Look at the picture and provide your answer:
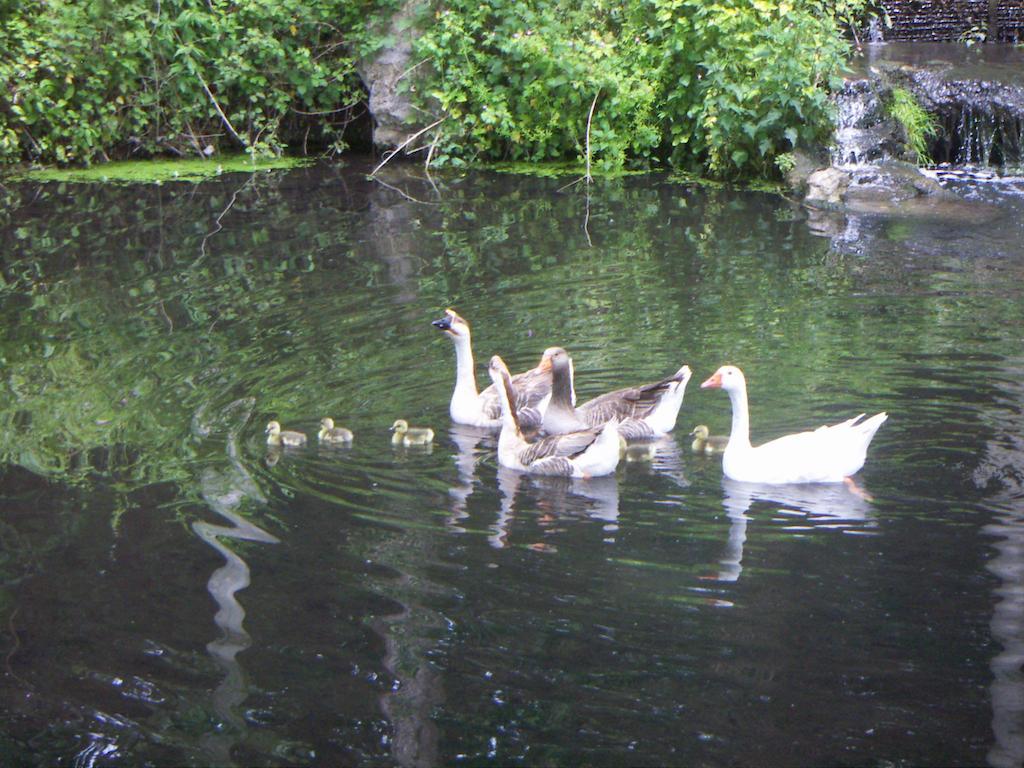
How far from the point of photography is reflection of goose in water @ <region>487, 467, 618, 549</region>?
6703 mm

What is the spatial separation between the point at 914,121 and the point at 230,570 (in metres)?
13.8

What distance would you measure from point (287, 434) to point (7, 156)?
490 inches

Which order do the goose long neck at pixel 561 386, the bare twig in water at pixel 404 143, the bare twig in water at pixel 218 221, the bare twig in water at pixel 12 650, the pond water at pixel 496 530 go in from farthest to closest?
the bare twig in water at pixel 404 143, the bare twig in water at pixel 218 221, the goose long neck at pixel 561 386, the bare twig in water at pixel 12 650, the pond water at pixel 496 530

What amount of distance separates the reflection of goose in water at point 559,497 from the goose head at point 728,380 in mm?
846

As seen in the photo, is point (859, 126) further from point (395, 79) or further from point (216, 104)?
point (216, 104)

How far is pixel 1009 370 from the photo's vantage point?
8.64 metres

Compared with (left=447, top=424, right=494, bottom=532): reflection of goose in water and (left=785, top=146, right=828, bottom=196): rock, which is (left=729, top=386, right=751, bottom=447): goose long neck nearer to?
(left=447, top=424, right=494, bottom=532): reflection of goose in water

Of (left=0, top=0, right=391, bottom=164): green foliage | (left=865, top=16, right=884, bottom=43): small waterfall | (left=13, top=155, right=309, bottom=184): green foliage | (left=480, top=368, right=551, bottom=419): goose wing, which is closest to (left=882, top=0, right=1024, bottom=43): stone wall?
(left=865, top=16, right=884, bottom=43): small waterfall

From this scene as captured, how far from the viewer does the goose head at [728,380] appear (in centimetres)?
738

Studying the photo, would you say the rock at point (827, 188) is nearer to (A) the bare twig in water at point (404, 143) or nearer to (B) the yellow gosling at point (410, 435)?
(A) the bare twig in water at point (404, 143)

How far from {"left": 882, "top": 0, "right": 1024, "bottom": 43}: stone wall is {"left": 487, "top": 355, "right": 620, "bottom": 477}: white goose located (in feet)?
54.5

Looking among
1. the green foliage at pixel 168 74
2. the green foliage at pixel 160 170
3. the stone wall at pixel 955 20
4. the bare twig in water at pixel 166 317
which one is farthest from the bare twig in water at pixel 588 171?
the stone wall at pixel 955 20

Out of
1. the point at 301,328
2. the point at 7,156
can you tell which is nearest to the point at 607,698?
the point at 301,328

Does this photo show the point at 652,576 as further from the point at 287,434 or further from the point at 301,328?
the point at 301,328
